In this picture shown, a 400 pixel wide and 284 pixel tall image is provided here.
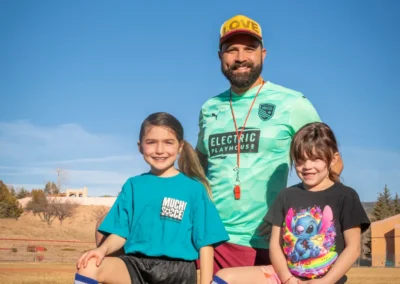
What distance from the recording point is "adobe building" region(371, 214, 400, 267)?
52719 mm

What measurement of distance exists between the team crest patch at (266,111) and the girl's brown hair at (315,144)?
1.95 feet

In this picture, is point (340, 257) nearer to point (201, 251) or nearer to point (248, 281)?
point (248, 281)

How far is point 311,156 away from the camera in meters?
4.07

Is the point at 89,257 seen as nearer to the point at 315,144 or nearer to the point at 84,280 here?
the point at 84,280

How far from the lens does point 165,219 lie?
4.19 metres

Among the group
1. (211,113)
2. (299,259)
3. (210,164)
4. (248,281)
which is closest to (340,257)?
(299,259)

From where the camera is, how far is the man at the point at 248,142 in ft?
15.0

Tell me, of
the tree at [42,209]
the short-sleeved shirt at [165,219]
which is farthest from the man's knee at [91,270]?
the tree at [42,209]

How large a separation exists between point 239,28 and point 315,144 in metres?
1.25

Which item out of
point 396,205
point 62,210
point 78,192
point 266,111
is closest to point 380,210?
point 396,205

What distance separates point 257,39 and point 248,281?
1.99 m

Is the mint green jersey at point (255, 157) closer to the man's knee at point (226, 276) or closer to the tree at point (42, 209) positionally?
the man's knee at point (226, 276)

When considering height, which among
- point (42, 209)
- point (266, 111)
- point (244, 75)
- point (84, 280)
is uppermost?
point (42, 209)

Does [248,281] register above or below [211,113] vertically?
below
